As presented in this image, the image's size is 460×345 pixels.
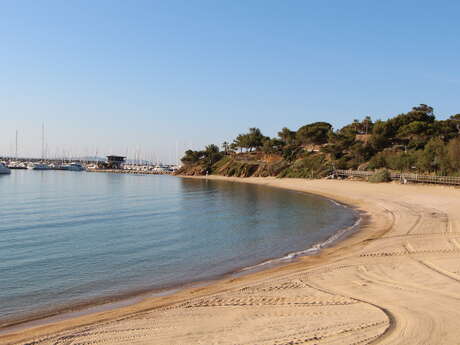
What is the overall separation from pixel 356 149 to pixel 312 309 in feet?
265

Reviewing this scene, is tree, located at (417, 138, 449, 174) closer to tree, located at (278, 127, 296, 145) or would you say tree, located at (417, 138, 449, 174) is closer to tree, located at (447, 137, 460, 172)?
tree, located at (447, 137, 460, 172)

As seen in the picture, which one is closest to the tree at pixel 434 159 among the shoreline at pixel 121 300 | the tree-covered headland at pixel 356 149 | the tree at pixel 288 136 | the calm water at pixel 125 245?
the tree-covered headland at pixel 356 149

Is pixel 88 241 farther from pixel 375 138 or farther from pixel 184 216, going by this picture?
pixel 375 138

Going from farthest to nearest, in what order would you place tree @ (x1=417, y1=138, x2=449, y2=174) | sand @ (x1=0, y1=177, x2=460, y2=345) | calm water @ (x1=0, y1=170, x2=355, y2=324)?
1. tree @ (x1=417, y1=138, x2=449, y2=174)
2. calm water @ (x1=0, y1=170, x2=355, y2=324)
3. sand @ (x1=0, y1=177, x2=460, y2=345)

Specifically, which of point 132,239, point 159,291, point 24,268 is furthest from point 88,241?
point 159,291

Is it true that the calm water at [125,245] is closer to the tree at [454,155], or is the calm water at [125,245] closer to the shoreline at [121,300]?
the shoreline at [121,300]

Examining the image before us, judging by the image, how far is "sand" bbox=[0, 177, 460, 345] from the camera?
7.79 meters

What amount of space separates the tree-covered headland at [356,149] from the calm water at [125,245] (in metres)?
31.5

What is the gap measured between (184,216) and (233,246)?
41.9ft

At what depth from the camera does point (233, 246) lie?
2097 centimetres

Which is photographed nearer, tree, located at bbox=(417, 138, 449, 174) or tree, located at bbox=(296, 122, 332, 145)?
tree, located at bbox=(417, 138, 449, 174)

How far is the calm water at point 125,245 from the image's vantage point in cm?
1362

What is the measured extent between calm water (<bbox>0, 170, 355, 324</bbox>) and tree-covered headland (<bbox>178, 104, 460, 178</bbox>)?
31462 millimetres

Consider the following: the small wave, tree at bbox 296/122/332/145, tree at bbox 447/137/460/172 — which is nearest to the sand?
the small wave
